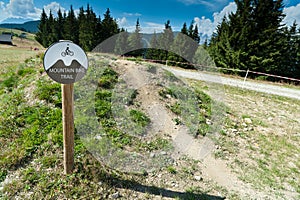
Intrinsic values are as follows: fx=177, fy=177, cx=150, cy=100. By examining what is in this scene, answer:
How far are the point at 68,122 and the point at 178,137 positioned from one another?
Answer: 2.72 meters

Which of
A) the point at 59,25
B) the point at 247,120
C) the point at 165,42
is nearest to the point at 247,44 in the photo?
the point at 165,42

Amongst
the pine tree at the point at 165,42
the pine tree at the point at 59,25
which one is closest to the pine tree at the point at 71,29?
the pine tree at the point at 59,25

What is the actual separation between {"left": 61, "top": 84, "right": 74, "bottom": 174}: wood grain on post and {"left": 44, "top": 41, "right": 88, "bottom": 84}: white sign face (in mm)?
158

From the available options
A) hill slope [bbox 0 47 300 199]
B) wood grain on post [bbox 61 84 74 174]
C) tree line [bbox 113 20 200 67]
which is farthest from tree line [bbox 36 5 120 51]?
wood grain on post [bbox 61 84 74 174]

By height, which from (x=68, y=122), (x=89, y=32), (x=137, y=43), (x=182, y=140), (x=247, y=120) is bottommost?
(x=182, y=140)

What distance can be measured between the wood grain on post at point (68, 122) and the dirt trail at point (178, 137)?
2.06 meters

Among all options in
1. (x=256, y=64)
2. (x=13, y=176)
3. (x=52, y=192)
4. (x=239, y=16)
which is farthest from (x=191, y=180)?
(x=239, y=16)

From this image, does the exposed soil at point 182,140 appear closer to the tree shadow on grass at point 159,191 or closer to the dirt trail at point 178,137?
the dirt trail at point 178,137

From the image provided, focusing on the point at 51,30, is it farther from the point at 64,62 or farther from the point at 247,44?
the point at 64,62

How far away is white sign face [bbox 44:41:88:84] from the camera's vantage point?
85.4 inches

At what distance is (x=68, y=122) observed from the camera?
2.54m

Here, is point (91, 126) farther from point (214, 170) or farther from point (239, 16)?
point (239, 16)

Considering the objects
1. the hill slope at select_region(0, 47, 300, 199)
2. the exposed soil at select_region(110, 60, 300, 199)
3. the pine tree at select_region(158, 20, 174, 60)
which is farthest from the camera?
the pine tree at select_region(158, 20, 174, 60)

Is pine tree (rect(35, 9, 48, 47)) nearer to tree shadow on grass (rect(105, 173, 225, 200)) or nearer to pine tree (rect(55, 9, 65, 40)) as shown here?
pine tree (rect(55, 9, 65, 40))
